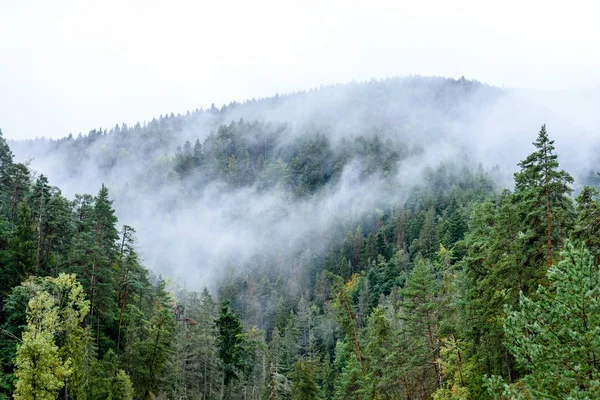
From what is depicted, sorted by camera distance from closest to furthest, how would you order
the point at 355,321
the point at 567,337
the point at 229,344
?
the point at 567,337 → the point at 355,321 → the point at 229,344

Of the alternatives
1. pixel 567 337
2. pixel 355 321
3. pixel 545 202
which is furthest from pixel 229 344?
pixel 567 337

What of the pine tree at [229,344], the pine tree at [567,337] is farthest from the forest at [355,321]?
the pine tree at [229,344]

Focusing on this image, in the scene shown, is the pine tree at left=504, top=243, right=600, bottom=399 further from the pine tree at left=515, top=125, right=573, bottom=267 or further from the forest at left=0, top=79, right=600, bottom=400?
the pine tree at left=515, top=125, right=573, bottom=267

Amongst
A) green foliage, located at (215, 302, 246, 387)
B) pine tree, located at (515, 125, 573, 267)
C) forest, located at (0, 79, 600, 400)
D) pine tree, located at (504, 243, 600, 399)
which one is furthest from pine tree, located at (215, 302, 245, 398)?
pine tree, located at (504, 243, 600, 399)

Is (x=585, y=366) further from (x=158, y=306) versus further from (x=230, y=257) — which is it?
(x=230, y=257)

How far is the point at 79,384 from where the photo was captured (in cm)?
3356

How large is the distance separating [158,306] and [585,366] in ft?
151

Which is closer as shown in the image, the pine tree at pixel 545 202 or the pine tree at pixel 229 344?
the pine tree at pixel 545 202

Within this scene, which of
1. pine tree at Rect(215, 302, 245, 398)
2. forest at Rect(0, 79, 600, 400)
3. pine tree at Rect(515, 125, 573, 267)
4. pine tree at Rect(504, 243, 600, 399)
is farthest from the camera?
pine tree at Rect(215, 302, 245, 398)

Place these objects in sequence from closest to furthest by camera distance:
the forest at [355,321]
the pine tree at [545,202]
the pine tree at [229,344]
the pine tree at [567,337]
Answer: the pine tree at [567,337]
the forest at [355,321]
the pine tree at [545,202]
the pine tree at [229,344]

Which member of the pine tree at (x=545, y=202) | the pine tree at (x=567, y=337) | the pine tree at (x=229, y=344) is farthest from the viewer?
the pine tree at (x=229, y=344)

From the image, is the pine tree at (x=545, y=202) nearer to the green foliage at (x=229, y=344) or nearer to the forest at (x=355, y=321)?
the forest at (x=355, y=321)

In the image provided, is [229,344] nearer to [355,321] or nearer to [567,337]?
[355,321]

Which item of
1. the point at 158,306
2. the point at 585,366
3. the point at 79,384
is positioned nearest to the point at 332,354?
the point at 158,306
